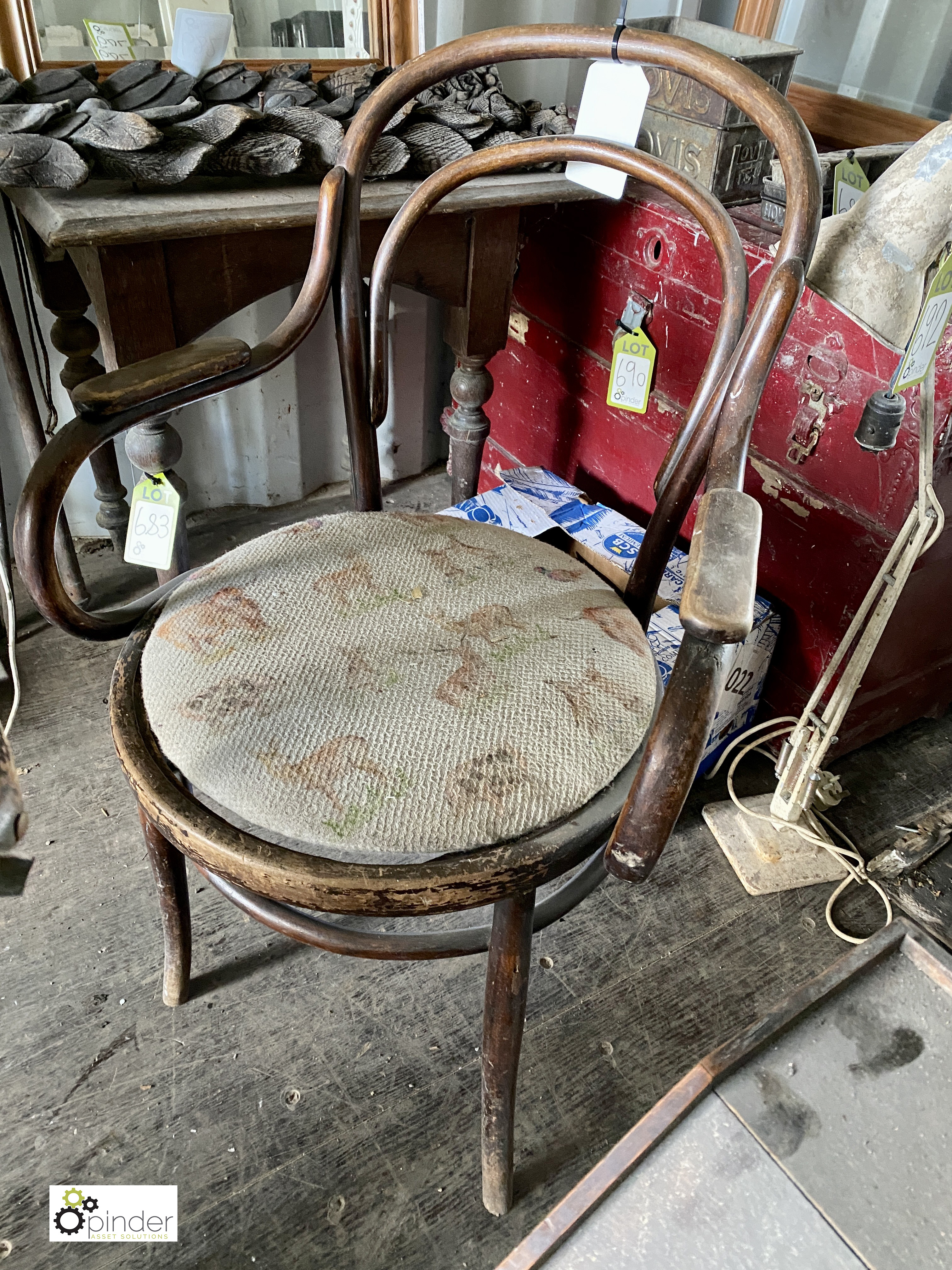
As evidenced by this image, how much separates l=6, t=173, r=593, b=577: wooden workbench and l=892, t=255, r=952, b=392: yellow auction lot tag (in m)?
0.56

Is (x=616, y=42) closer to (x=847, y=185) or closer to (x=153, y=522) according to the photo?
(x=847, y=185)

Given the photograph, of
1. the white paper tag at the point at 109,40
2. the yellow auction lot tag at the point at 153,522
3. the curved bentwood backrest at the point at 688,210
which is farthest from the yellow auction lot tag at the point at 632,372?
the white paper tag at the point at 109,40

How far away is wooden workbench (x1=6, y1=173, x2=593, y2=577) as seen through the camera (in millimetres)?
961

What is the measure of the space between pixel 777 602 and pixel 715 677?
866mm

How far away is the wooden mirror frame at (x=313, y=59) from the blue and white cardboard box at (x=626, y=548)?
2.31 ft

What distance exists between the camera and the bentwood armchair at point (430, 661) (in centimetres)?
59

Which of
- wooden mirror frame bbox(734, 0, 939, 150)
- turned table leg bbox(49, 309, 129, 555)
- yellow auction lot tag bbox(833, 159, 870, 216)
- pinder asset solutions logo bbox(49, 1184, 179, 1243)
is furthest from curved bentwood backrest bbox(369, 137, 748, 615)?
wooden mirror frame bbox(734, 0, 939, 150)

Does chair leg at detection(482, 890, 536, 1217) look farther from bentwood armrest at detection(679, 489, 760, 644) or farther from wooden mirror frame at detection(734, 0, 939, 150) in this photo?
wooden mirror frame at detection(734, 0, 939, 150)

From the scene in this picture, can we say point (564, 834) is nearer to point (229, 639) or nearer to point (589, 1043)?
point (229, 639)

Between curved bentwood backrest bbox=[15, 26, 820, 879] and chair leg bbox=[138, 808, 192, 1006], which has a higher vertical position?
curved bentwood backrest bbox=[15, 26, 820, 879]

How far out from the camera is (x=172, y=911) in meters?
0.91

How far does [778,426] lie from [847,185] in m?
0.30

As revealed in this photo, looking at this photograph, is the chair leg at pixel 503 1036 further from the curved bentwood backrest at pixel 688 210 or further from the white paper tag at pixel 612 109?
the white paper tag at pixel 612 109

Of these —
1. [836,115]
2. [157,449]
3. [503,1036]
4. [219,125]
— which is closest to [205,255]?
[219,125]
